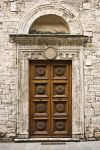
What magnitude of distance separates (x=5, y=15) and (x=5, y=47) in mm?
875

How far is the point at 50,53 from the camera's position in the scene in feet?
30.7

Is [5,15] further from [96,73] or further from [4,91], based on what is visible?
[96,73]

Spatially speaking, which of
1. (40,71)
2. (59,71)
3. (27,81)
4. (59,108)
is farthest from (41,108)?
(59,71)

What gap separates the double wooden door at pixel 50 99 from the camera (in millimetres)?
9531

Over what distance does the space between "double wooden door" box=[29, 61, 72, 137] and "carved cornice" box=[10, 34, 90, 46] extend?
1.82 ft

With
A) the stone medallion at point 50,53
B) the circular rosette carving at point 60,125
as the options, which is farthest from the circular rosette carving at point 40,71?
the circular rosette carving at point 60,125

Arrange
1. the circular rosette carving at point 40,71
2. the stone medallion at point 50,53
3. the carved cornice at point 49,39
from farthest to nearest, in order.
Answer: the circular rosette carving at point 40,71 → the stone medallion at point 50,53 → the carved cornice at point 49,39

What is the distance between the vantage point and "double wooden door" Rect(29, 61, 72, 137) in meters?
9.53

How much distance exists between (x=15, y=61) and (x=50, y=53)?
98 centimetres

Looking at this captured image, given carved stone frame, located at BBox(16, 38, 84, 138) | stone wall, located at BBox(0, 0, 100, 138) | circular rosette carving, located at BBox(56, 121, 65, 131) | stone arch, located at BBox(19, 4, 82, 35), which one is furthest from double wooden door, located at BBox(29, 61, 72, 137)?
stone arch, located at BBox(19, 4, 82, 35)

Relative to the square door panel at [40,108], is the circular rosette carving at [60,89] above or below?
above

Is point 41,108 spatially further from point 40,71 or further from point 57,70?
point 57,70

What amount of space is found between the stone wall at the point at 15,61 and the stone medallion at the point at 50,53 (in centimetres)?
83

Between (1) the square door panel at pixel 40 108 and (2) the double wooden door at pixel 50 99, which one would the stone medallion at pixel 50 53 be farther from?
(1) the square door panel at pixel 40 108
